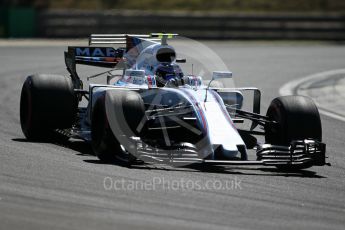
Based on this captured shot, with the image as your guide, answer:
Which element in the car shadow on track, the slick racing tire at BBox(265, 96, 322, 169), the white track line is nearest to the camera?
the car shadow on track

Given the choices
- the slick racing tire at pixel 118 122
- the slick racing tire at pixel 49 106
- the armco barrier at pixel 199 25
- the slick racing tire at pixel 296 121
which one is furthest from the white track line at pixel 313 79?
the armco barrier at pixel 199 25

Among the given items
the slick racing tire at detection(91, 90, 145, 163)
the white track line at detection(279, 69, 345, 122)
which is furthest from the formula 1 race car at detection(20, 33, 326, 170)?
the white track line at detection(279, 69, 345, 122)

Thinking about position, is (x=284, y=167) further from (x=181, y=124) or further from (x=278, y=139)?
(x=181, y=124)

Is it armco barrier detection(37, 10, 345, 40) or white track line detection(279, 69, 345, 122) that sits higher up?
armco barrier detection(37, 10, 345, 40)

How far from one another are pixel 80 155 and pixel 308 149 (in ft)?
8.72

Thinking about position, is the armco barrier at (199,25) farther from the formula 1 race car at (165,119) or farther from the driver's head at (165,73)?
the driver's head at (165,73)

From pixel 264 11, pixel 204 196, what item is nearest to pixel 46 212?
pixel 204 196

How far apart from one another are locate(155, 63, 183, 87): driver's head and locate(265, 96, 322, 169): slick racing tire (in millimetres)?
1461

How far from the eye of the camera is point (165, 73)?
38.7 ft

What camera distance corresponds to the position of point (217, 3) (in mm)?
43062

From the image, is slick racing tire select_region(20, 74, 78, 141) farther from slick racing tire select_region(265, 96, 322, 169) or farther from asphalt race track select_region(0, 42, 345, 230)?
slick racing tire select_region(265, 96, 322, 169)

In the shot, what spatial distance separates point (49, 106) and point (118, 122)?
6.31 ft

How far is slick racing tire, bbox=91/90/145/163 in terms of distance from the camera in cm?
A: 1011

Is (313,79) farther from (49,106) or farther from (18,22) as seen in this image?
(18,22)
